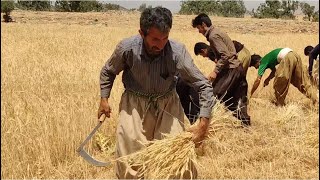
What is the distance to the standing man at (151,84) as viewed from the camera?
2674mm

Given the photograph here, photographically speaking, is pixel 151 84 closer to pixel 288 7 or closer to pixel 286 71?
pixel 286 71

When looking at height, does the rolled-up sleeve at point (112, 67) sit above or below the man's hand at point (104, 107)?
above

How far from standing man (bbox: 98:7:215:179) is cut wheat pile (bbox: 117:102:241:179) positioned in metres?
0.07

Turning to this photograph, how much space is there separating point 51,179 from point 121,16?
22.9m

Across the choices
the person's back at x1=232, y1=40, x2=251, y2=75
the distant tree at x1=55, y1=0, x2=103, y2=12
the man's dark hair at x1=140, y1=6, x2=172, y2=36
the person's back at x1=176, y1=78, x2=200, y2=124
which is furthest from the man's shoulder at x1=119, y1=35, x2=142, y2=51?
the distant tree at x1=55, y1=0, x2=103, y2=12

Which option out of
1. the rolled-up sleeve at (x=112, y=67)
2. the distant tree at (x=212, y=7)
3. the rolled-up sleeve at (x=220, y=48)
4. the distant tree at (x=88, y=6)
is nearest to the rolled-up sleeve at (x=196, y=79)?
the rolled-up sleeve at (x=112, y=67)

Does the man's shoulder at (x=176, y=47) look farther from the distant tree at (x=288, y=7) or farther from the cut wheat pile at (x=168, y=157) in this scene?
the distant tree at (x=288, y=7)

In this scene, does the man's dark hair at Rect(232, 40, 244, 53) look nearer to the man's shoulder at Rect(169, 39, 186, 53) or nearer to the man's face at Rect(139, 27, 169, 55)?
the man's shoulder at Rect(169, 39, 186, 53)

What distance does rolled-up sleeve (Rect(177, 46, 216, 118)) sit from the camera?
9.13 ft

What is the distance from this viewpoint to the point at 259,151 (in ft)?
13.8

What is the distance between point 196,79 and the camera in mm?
2799

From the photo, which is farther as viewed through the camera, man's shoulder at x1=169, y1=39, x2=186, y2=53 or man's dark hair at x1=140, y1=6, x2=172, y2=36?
man's shoulder at x1=169, y1=39, x2=186, y2=53

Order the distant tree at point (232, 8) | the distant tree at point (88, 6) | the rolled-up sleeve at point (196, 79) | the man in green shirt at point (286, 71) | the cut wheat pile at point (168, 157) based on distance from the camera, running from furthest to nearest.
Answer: the distant tree at point (232, 8) < the distant tree at point (88, 6) < the man in green shirt at point (286, 71) < the cut wheat pile at point (168, 157) < the rolled-up sleeve at point (196, 79)

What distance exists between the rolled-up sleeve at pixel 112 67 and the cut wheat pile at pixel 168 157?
1.57 ft
